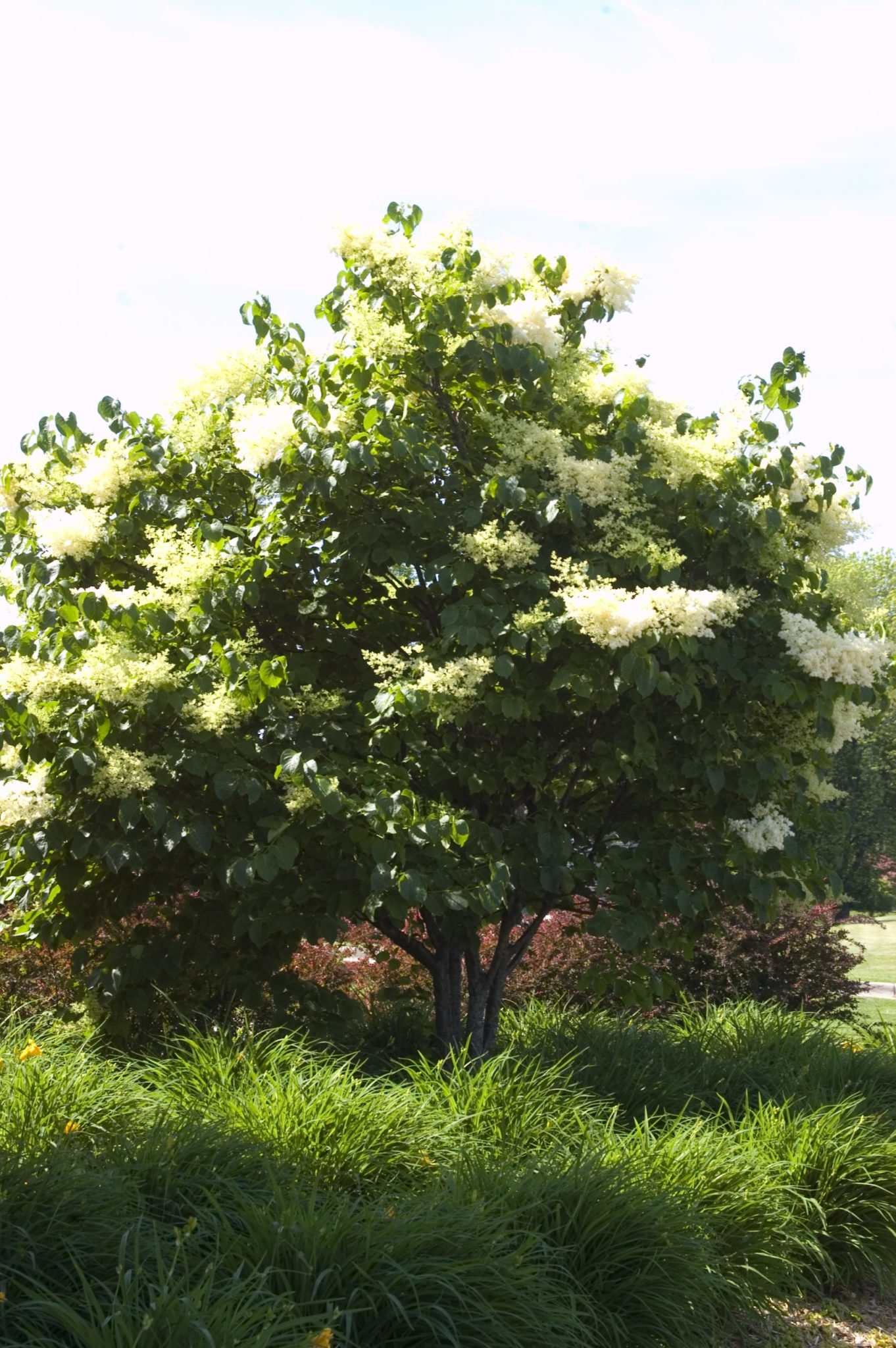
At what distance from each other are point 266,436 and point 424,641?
5.47ft

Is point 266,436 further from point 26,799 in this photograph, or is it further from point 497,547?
point 26,799

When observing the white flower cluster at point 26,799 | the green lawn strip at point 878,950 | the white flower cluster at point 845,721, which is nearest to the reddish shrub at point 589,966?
the white flower cluster at point 845,721

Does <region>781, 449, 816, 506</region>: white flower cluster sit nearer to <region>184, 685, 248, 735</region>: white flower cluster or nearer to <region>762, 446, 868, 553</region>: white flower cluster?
<region>762, 446, 868, 553</region>: white flower cluster

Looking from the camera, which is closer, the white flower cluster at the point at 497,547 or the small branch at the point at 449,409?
the white flower cluster at the point at 497,547

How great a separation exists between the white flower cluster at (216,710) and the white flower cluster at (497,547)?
121 cm

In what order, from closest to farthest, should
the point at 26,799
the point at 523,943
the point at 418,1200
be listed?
the point at 418,1200 < the point at 26,799 < the point at 523,943

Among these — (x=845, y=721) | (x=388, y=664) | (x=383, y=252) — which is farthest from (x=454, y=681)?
(x=383, y=252)

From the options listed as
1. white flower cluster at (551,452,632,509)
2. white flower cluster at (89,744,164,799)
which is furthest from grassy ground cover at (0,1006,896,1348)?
white flower cluster at (551,452,632,509)

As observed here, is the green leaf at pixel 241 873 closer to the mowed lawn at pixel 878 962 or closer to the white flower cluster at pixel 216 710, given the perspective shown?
the white flower cluster at pixel 216 710

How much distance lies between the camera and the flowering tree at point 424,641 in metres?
5.54

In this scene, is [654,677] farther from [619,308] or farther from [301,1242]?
[301,1242]

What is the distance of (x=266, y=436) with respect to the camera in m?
5.81

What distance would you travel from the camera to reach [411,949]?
22.8ft

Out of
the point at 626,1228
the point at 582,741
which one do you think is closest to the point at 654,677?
the point at 582,741
